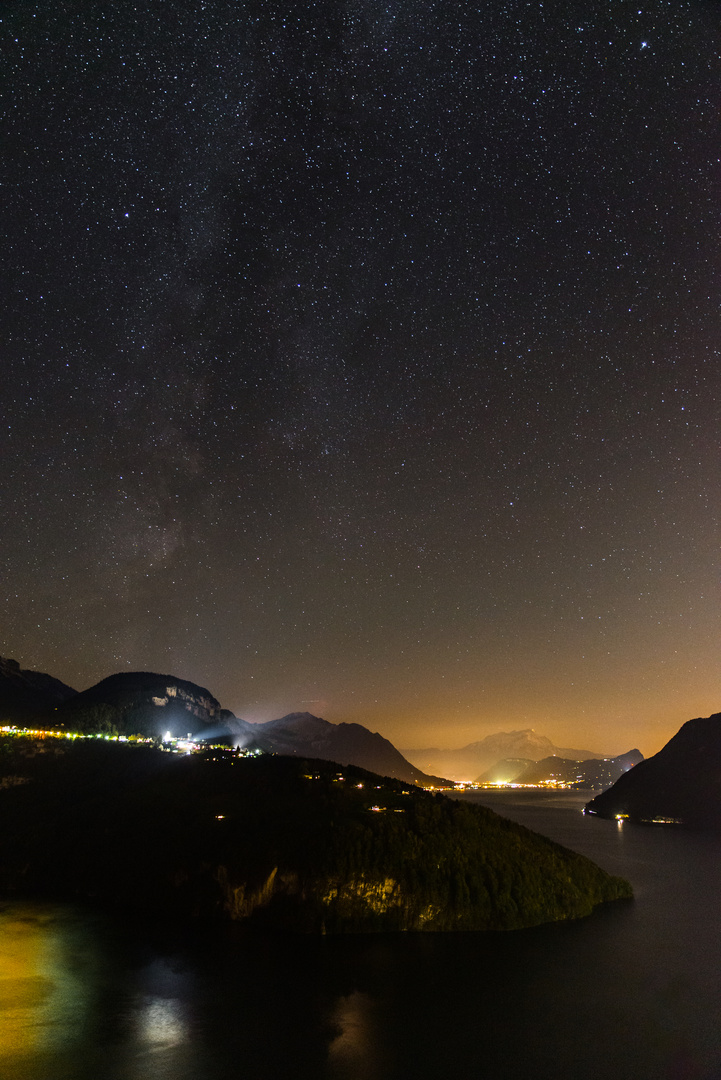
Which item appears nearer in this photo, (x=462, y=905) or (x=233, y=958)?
(x=233, y=958)

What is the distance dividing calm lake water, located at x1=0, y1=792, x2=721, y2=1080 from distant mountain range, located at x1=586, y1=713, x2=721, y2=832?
11235 cm

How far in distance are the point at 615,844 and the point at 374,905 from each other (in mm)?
80221

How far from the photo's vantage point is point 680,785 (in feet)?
524

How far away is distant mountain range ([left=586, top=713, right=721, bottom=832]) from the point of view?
14775 cm

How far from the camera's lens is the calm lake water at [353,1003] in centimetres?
2639

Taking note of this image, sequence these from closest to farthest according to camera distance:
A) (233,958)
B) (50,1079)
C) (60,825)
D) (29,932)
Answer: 1. (50,1079)
2. (233,958)
3. (29,932)
4. (60,825)

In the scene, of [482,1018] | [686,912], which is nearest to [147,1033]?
[482,1018]

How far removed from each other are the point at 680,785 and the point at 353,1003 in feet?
509

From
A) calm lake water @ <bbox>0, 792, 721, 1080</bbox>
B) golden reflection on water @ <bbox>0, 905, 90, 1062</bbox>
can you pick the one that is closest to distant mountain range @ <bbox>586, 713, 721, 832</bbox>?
calm lake water @ <bbox>0, 792, 721, 1080</bbox>

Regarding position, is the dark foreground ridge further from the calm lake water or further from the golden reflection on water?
the golden reflection on water

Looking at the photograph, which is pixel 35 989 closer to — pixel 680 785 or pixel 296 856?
pixel 296 856

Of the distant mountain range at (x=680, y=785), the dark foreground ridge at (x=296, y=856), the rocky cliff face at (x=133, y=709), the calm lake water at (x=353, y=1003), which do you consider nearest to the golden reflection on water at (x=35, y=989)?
the calm lake water at (x=353, y=1003)

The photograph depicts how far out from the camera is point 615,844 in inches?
4281

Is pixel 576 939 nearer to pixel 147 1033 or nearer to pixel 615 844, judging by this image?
pixel 147 1033
